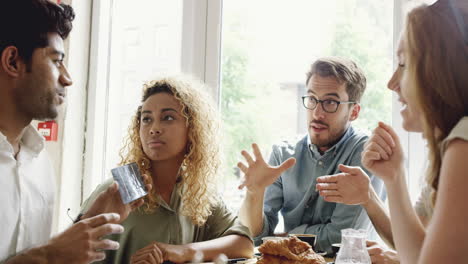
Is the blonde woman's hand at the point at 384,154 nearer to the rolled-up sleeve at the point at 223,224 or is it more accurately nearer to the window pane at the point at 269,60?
the rolled-up sleeve at the point at 223,224

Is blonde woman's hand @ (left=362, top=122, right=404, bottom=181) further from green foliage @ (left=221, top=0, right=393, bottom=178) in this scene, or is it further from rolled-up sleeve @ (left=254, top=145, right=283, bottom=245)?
green foliage @ (left=221, top=0, right=393, bottom=178)

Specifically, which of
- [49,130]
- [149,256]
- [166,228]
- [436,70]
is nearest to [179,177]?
[166,228]

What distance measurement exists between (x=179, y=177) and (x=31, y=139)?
2.28 ft

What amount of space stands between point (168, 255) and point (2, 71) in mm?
868

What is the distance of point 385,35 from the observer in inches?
104

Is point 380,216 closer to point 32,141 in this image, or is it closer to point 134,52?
point 32,141

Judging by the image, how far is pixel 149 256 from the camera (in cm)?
166

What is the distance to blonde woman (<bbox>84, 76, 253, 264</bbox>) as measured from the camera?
6.33 feet

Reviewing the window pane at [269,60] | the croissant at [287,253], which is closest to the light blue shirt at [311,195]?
the window pane at [269,60]

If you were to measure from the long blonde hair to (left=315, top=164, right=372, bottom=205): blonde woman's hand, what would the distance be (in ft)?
2.34

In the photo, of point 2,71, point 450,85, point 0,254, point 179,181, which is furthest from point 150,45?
point 450,85

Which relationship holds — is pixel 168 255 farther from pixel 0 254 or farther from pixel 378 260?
pixel 378 260

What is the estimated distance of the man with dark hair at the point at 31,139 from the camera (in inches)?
56.8

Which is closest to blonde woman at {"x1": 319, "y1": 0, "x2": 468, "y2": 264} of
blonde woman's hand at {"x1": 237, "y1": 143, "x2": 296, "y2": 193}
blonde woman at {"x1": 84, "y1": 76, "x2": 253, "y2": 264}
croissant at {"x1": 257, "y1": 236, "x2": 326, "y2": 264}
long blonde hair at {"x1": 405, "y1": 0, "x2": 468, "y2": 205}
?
long blonde hair at {"x1": 405, "y1": 0, "x2": 468, "y2": 205}
